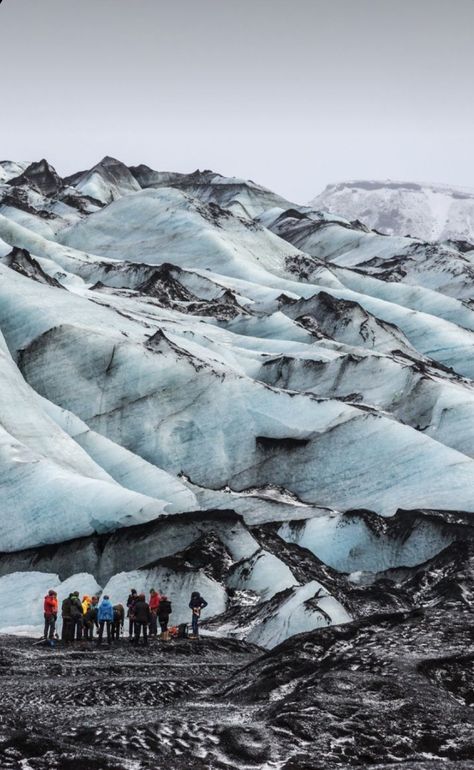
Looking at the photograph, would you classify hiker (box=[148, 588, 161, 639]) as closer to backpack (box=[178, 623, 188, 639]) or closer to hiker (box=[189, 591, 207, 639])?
backpack (box=[178, 623, 188, 639])

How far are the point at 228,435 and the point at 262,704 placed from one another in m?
30.3

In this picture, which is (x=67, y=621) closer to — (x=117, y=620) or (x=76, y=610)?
(x=76, y=610)

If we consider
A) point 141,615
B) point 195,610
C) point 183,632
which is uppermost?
point 141,615

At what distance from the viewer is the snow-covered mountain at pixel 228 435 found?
3456 centimetres

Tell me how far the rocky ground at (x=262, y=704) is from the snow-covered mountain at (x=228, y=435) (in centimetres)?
583

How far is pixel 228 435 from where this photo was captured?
47.2 m

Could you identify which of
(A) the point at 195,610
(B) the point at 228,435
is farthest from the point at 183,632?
(B) the point at 228,435

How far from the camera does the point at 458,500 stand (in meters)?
40.5

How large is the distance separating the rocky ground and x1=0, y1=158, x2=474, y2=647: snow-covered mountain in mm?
5829

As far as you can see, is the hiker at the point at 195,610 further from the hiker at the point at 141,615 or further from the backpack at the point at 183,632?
the hiker at the point at 141,615

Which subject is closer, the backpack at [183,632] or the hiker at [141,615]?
the hiker at [141,615]

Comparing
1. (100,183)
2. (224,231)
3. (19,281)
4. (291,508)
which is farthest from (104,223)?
(291,508)

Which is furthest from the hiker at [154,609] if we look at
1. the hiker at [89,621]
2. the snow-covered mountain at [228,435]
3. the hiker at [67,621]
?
the snow-covered mountain at [228,435]

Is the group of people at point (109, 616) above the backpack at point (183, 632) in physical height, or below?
above
